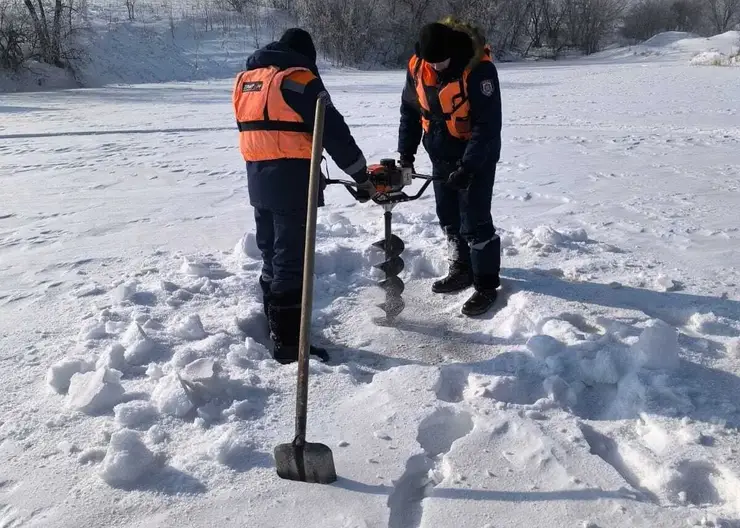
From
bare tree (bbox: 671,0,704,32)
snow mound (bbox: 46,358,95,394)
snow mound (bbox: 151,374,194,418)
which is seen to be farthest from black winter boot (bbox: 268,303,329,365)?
bare tree (bbox: 671,0,704,32)

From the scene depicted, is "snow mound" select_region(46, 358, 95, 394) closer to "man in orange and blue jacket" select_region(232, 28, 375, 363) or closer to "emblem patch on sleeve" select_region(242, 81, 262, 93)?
"man in orange and blue jacket" select_region(232, 28, 375, 363)

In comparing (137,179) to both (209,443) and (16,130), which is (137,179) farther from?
(209,443)

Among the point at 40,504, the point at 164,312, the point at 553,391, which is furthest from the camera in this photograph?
the point at 164,312

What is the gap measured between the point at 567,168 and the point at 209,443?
6.12 meters

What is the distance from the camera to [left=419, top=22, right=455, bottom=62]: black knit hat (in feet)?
11.1

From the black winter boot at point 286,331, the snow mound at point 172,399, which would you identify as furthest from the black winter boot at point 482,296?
the snow mound at point 172,399

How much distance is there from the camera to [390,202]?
3.77 metres

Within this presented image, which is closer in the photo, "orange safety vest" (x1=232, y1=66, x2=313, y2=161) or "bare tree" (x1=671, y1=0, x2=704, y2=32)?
"orange safety vest" (x1=232, y1=66, x2=313, y2=161)

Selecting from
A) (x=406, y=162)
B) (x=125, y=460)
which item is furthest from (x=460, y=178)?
(x=125, y=460)

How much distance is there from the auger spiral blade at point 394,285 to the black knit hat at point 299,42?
1541 millimetres

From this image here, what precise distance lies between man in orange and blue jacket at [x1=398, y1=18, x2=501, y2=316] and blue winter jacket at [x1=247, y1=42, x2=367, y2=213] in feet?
2.18

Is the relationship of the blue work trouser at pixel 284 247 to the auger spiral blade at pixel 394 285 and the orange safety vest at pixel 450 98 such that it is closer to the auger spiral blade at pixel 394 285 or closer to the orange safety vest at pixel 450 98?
the auger spiral blade at pixel 394 285

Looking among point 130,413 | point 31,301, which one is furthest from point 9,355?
point 130,413

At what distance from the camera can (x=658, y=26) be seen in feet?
150
